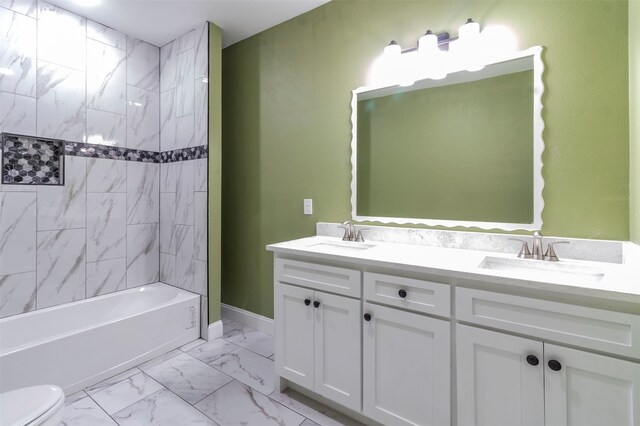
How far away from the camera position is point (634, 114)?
1257 millimetres

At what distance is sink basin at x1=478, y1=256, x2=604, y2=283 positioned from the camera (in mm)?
1248

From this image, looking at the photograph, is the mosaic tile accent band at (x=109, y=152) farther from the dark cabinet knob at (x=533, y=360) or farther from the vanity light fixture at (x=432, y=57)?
the dark cabinet knob at (x=533, y=360)

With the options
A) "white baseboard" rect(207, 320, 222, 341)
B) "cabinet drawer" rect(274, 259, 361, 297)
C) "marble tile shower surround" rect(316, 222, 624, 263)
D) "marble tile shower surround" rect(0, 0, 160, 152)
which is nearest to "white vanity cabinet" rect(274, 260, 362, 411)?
"cabinet drawer" rect(274, 259, 361, 297)

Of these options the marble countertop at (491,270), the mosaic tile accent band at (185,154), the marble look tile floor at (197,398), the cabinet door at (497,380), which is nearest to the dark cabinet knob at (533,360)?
the cabinet door at (497,380)

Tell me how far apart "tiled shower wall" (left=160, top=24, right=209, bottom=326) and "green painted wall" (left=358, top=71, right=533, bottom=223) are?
139cm

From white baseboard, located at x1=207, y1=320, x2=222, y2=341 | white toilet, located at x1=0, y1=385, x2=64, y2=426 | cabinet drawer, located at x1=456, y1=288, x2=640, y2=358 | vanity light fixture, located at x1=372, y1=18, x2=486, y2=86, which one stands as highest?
vanity light fixture, located at x1=372, y1=18, x2=486, y2=86

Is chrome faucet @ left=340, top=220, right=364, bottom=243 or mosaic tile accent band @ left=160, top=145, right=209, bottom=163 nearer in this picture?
chrome faucet @ left=340, top=220, right=364, bottom=243

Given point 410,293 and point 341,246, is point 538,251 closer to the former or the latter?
point 410,293

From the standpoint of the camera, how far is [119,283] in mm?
2639

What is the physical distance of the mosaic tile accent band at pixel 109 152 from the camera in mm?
2348

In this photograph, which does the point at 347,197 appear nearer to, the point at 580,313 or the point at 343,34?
the point at 343,34

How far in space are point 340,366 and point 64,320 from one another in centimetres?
220

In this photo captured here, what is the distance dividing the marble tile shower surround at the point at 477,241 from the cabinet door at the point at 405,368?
23.4 inches

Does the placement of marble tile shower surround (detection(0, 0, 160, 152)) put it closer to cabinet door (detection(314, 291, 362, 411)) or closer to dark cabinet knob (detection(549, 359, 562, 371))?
cabinet door (detection(314, 291, 362, 411))
